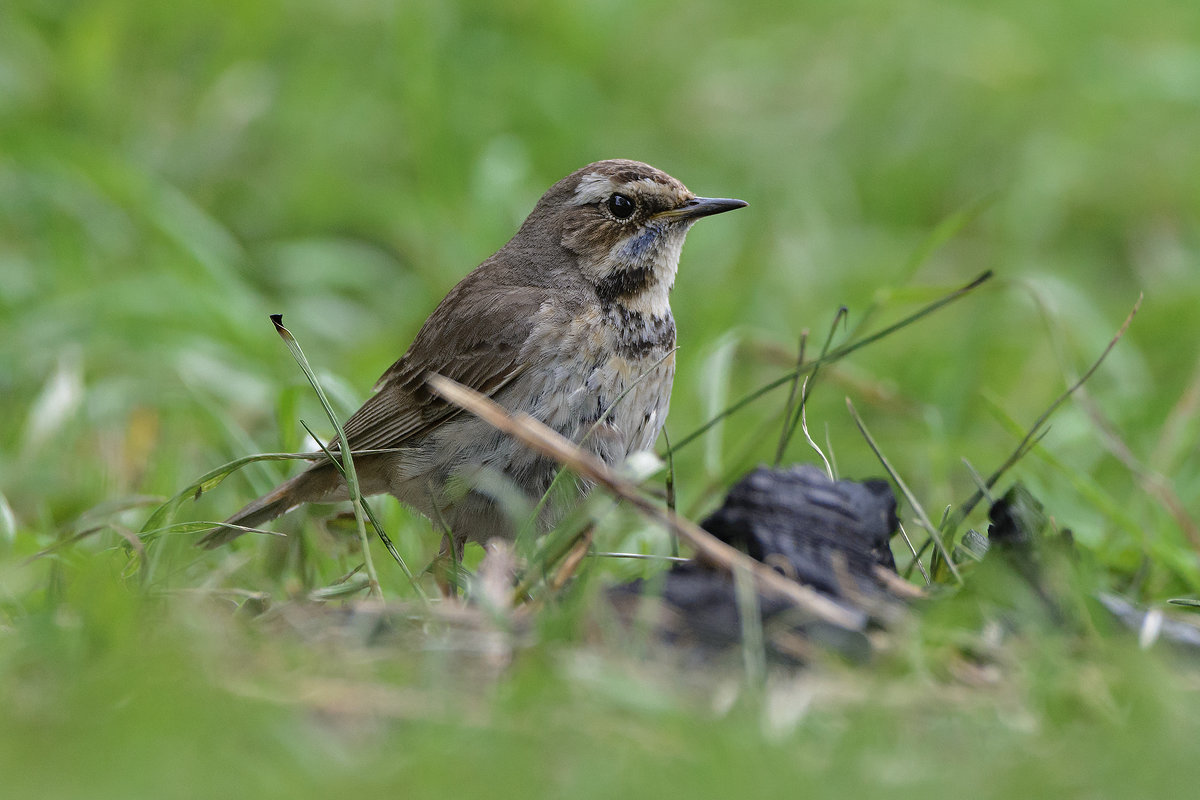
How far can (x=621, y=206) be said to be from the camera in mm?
5410

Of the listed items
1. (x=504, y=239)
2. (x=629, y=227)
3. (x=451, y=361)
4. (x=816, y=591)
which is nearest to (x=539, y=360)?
(x=451, y=361)

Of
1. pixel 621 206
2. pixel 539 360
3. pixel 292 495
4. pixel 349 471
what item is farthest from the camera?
pixel 621 206

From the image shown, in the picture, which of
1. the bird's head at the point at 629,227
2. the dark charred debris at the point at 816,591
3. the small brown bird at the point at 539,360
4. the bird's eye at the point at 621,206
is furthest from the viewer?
the bird's eye at the point at 621,206

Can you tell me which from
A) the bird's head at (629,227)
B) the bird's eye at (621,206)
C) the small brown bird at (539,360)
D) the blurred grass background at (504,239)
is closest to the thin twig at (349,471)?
the blurred grass background at (504,239)

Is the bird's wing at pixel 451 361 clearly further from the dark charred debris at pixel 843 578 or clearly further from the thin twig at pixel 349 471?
the dark charred debris at pixel 843 578

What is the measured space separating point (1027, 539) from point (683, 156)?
7.51 metres

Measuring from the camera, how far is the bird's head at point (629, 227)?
5246 millimetres

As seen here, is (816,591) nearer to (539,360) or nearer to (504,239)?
(539,360)

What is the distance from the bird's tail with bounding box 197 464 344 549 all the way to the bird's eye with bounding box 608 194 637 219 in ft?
4.71

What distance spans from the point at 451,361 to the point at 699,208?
42.7 inches

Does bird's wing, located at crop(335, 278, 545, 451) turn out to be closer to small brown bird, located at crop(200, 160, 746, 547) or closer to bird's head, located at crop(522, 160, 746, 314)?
small brown bird, located at crop(200, 160, 746, 547)

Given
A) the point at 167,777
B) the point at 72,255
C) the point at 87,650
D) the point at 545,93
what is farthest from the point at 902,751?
the point at 545,93

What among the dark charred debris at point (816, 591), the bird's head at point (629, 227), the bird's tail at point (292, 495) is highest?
the bird's head at point (629, 227)

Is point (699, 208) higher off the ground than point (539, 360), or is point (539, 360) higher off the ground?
point (699, 208)
